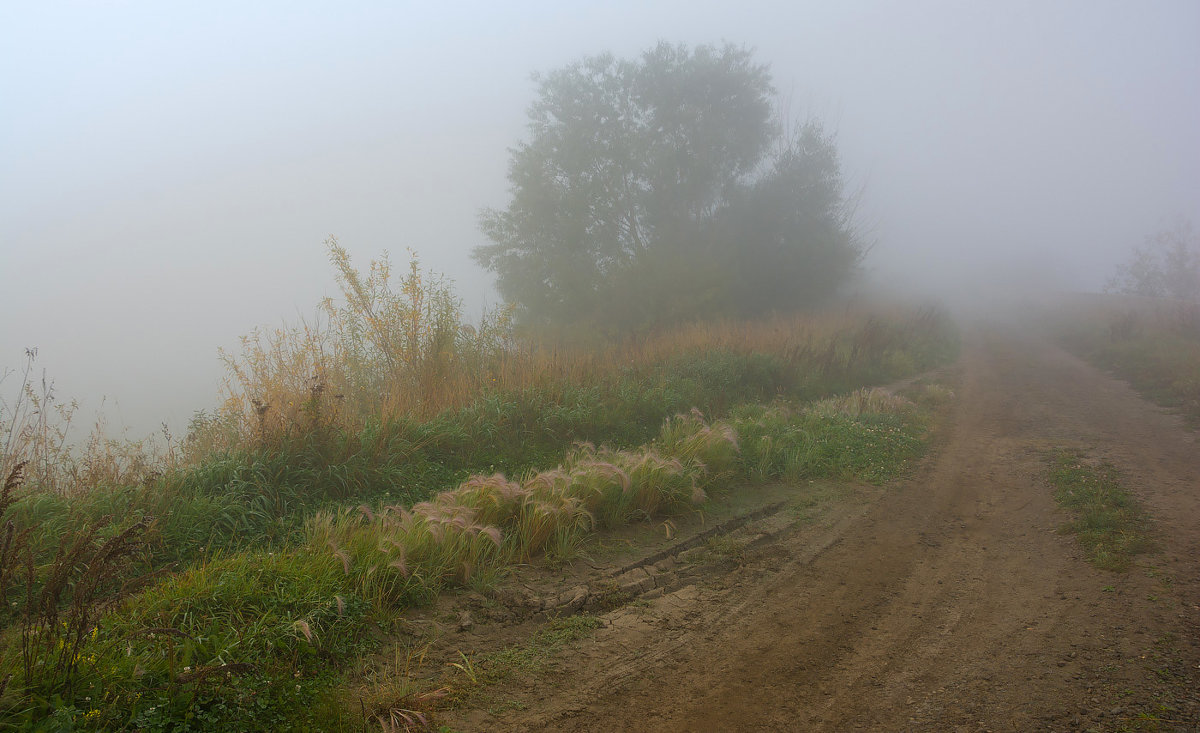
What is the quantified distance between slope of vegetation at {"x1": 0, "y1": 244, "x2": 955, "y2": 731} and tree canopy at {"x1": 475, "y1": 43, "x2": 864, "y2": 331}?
11.8m

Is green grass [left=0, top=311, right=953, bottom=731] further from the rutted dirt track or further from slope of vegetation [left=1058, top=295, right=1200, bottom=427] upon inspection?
slope of vegetation [left=1058, top=295, right=1200, bottom=427]

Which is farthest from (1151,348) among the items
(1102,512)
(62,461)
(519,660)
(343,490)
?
(62,461)

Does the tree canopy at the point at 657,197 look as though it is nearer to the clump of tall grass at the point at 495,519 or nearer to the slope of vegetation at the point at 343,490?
the slope of vegetation at the point at 343,490

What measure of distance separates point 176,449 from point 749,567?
19.3ft

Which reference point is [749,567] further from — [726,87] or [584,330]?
[726,87]

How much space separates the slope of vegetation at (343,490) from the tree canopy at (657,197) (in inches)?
464

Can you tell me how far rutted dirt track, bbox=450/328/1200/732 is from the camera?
9.71ft

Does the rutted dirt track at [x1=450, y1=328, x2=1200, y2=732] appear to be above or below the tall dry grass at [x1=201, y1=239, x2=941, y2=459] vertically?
below

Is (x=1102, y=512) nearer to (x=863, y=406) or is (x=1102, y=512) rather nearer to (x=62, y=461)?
(x=863, y=406)

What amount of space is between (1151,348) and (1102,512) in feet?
43.6

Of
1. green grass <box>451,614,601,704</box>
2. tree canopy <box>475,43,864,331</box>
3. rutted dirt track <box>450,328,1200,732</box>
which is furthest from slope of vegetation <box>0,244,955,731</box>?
tree canopy <box>475,43,864,331</box>

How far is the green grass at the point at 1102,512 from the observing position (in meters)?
4.68

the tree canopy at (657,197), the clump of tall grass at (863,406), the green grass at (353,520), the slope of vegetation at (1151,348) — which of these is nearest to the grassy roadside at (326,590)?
the green grass at (353,520)

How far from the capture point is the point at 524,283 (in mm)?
23906
